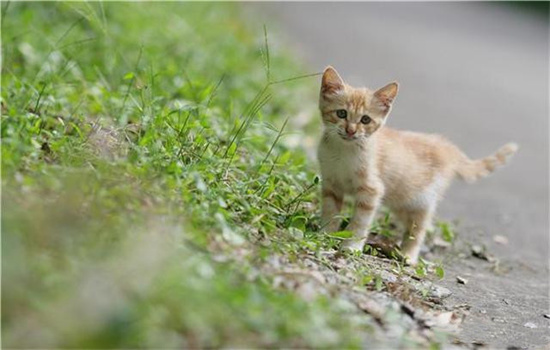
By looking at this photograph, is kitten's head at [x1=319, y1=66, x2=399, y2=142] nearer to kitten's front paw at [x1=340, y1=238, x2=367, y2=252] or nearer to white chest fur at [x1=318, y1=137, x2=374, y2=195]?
white chest fur at [x1=318, y1=137, x2=374, y2=195]

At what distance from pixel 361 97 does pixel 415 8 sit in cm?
1154

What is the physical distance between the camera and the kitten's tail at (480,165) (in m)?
5.36

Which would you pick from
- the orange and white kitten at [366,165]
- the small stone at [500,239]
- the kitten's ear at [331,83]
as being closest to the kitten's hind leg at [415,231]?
the orange and white kitten at [366,165]

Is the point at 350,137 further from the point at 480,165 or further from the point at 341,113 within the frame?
the point at 480,165

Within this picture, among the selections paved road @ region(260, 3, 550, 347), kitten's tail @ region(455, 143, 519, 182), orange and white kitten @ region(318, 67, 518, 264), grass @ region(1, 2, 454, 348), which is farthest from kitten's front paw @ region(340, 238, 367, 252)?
kitten's tail @ region(455, 143, 519, 182)

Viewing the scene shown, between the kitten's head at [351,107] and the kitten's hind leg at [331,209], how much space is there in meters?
0.28

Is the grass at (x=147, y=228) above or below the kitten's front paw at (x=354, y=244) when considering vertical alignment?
above

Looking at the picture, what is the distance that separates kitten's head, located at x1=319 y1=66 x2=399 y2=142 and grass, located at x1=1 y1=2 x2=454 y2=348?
0.30 metres

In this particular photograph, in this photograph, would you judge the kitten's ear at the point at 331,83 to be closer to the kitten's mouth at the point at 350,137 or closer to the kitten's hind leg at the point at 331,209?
the kitten's mouth at the point at 350,137

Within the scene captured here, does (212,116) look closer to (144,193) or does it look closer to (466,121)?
(144,193)

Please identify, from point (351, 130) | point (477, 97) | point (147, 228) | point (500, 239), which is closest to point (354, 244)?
point (351, 130)

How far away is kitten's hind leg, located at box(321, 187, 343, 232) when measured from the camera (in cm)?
454

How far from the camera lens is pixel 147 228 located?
3260mm

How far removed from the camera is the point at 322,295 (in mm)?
3242
